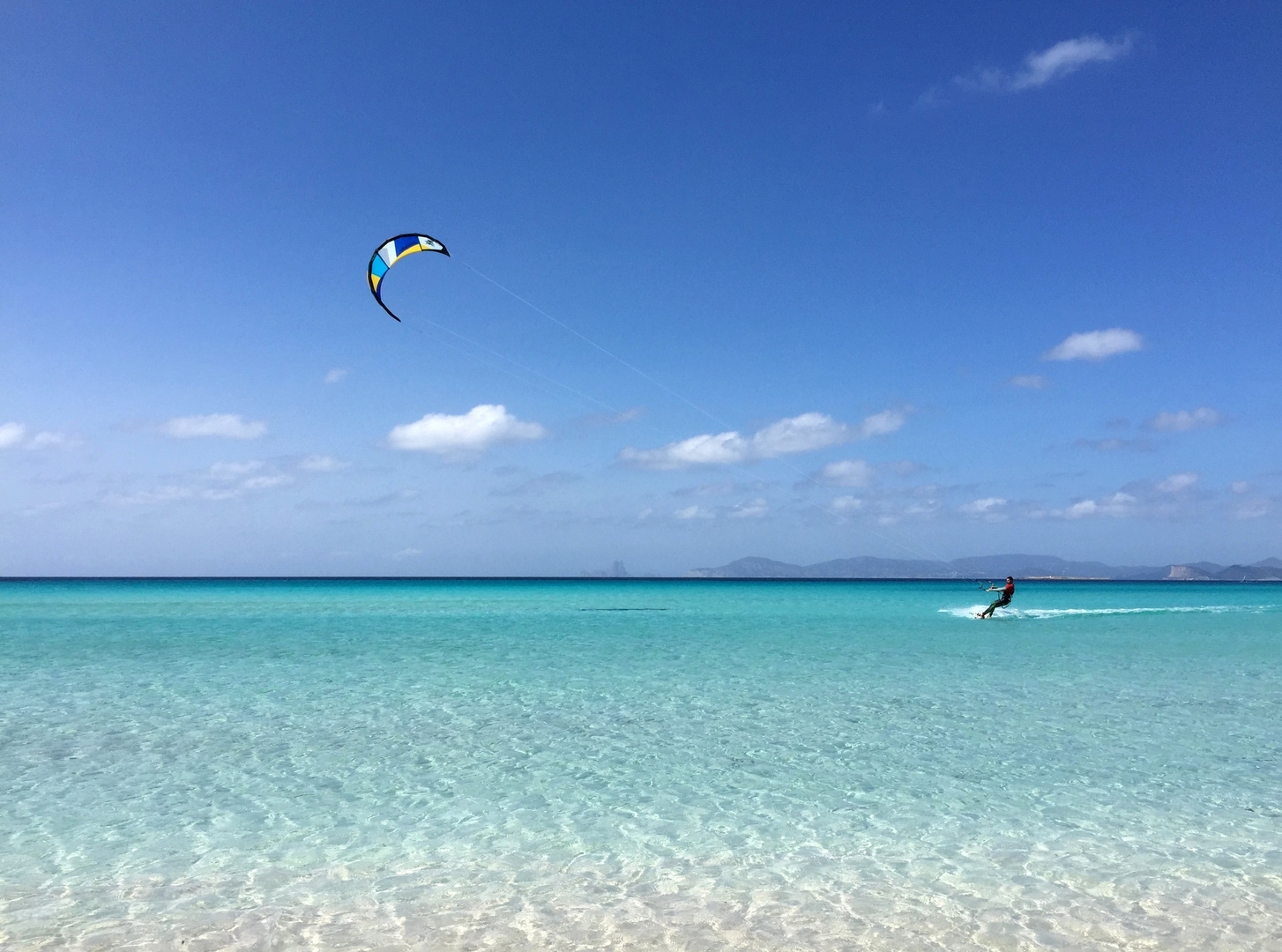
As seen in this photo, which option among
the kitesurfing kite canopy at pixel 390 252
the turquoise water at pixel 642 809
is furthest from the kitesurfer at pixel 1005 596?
the kitesurfing kite canopy at pixel 390 252

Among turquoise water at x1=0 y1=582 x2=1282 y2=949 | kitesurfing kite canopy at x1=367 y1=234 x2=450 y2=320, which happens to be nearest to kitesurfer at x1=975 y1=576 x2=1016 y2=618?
turquoise water at x1=0 y1=582 x2=1282 y2=949

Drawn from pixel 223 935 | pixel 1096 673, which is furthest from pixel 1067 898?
pixel 1096 673

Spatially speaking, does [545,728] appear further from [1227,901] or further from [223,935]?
[1227,901]

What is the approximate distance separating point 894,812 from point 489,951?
3.78 meters

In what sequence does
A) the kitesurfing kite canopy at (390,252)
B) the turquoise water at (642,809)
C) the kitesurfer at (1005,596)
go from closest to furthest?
the turquoise water at (642,809) → the kitesurfing kite canopy at (390,252) → the kitesurfer at (1005,596)

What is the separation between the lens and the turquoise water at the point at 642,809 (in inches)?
202

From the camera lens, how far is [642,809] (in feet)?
23.8

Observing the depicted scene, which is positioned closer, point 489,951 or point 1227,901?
point 489,951

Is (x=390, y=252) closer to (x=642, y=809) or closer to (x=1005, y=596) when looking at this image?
(x=642, y=809)

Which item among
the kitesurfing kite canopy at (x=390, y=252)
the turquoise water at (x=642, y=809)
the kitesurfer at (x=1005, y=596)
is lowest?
the turquoise water at (x=642, y=809)

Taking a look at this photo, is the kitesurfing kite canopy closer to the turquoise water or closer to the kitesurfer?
the turquoise water

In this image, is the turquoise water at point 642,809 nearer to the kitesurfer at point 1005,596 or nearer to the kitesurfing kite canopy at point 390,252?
the kitesurfing kite canopy at point 390,252

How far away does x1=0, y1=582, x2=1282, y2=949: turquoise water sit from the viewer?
5133 millimetres

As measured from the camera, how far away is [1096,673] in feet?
50.8
